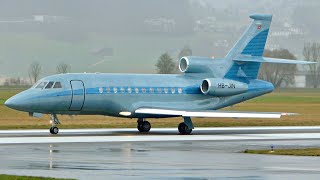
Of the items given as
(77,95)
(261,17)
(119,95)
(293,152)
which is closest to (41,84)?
(77,95)

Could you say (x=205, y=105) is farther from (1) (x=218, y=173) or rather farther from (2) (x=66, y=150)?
(1) (x=218, y=173)

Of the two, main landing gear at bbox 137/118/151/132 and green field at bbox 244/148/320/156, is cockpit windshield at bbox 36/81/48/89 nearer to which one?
main landing gear at bbox 137/118/151/132

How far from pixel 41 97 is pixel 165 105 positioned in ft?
25.8

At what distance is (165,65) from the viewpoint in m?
114

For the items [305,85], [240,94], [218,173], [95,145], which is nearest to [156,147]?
[95,145]

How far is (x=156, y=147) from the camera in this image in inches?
1351

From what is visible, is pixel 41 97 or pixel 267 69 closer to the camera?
pixel 41 97

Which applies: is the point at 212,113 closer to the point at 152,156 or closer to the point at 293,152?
the point at 293,152

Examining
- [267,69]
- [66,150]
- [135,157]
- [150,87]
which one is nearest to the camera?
[135,157]

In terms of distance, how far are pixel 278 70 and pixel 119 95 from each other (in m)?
103

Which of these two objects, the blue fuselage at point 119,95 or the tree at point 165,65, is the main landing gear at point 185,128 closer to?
the blue fuselage at point 119,95

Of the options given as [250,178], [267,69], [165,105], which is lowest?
[250,178]

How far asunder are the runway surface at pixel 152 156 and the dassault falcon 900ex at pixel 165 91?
1313mm

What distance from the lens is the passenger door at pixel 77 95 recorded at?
1774 inches
